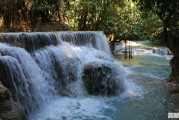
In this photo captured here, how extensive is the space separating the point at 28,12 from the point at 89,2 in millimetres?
4599

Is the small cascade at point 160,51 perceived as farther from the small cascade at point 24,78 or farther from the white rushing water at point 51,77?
the small cascade at point 24,78

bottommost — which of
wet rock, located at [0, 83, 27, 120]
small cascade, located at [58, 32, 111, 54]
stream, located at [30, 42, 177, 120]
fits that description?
stream, located at [30, 42, 177, 120]

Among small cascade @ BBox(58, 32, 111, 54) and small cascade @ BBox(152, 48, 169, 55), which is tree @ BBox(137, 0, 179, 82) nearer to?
small cascade @ BBox(58, 32, 111, 54)

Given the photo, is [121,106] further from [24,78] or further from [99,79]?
[24,78]

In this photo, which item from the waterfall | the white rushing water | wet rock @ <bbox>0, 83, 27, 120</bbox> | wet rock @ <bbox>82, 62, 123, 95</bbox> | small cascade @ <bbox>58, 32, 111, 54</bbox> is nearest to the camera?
wet rock @ <bbox>0, 83, 27, 120</bbox>

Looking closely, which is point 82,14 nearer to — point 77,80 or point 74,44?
point 74,44

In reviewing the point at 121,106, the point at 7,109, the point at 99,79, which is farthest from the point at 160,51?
the point at 7,109

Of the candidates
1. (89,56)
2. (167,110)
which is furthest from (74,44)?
(167,110)

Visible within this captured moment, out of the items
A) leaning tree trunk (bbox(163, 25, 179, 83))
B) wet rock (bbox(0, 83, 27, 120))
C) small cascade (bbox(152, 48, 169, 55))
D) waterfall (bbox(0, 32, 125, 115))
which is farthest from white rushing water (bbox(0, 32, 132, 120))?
small cascade (bbox(152, 48, 169, 55))

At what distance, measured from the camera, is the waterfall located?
31.9 feet

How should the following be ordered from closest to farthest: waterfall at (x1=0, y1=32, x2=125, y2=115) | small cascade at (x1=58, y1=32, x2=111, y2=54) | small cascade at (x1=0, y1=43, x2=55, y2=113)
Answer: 1. small cascade at (x1=0, y1=43, x2=55, y2=113)
2. waterfall at (x1=0, y1=32, x2=125, y2=115)
3. small cascade at (x1=58, y1=32, x2=111, y2=54)

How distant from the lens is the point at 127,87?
13.2m

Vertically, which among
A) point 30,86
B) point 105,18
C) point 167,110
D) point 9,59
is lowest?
point 167,110

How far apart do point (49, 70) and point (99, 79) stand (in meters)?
2.07
